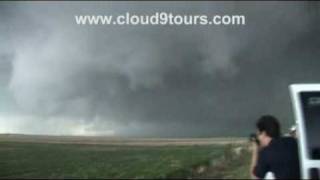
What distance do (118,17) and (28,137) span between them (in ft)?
4.44

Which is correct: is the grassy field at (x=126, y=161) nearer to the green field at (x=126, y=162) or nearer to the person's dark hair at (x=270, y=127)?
the green field at (x=126, y=162)

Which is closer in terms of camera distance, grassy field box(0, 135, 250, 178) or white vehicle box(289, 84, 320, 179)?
white vehicle box(289, 84, 320, 179)

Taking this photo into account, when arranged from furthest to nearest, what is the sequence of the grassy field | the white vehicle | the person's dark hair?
1. the grassy field
2. the white vehicle
3. the person's dark hair

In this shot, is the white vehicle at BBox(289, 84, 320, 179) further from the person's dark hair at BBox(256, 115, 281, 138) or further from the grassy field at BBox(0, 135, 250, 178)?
the grassy field at BBox(0, 135, 250, 178)

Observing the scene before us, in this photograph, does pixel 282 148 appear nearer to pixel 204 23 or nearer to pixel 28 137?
pixel 204 23

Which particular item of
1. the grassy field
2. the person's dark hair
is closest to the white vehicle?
the person's dark hair

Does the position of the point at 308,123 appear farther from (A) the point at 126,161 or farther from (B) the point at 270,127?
(A) the point at 126,161

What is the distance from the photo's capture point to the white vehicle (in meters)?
5.86

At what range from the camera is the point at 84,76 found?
6801 mm

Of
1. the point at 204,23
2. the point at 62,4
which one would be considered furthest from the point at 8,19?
the point at 204,23

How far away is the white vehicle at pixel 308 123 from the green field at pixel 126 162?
871 millimetres

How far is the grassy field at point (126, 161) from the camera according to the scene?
21.9 ft

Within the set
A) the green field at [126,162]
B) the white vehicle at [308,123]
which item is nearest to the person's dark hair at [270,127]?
the white vehicle at [308,123]

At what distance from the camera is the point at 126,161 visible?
675 centimetres
